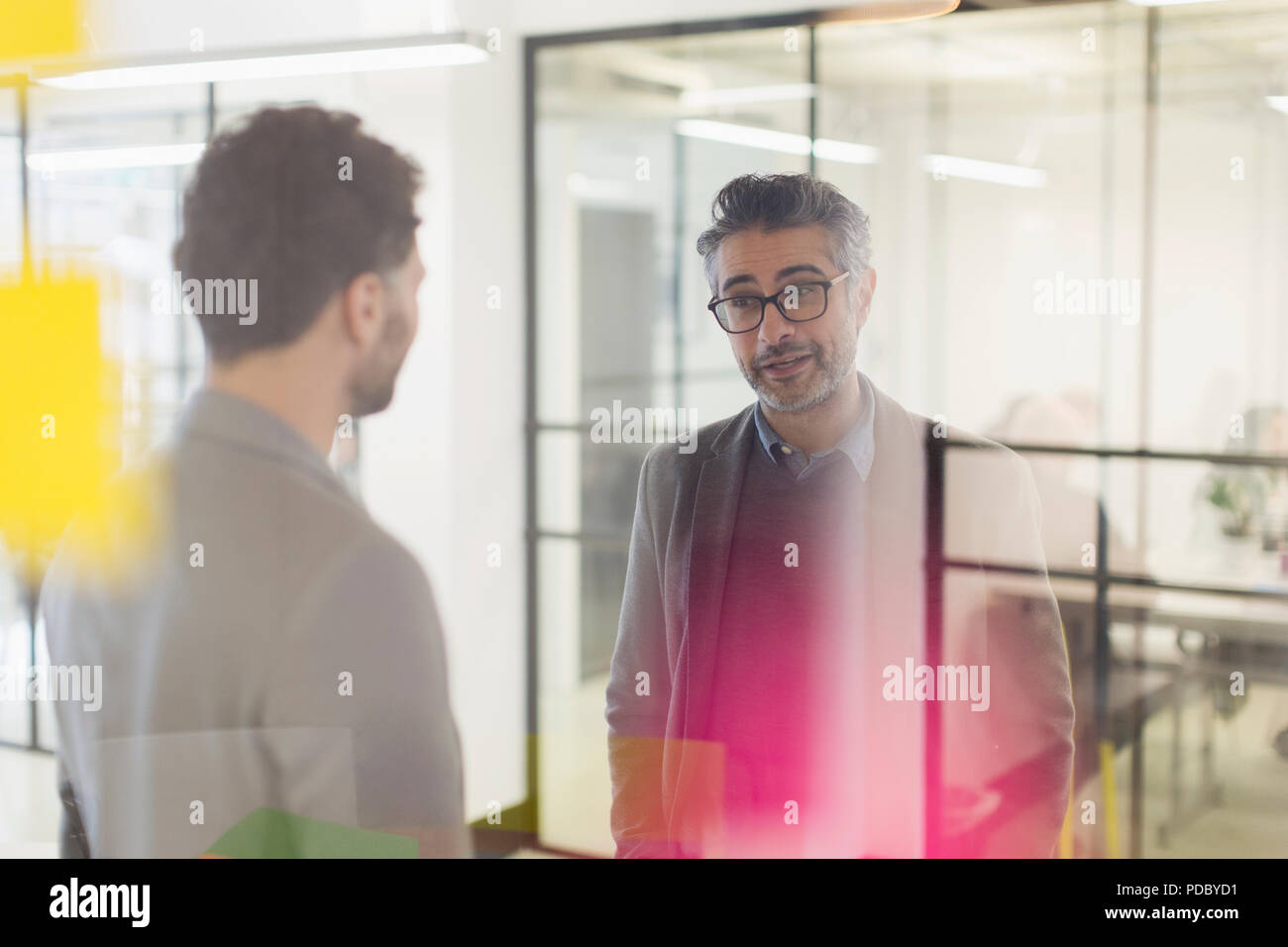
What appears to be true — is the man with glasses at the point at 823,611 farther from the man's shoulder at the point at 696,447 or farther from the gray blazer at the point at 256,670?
the gray blazer at the point at 256,670

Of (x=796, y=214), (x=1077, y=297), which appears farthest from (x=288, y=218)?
(x=1077, y=297)

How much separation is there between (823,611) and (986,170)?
102cm

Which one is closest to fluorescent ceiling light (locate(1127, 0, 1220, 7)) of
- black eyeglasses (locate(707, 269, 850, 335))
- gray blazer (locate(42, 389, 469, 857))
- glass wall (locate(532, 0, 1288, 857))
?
glass wall (locate(532, 0, 1288, 857))

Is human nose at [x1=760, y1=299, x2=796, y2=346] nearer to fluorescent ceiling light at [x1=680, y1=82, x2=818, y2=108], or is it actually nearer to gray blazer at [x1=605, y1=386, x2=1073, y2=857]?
gray blazer at [x1=605, y1=386, x2=1073, y2=857]

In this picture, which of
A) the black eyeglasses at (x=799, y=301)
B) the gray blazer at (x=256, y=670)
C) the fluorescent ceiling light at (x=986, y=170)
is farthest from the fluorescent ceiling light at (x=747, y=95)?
the gray blazer at (x=256, y=670)

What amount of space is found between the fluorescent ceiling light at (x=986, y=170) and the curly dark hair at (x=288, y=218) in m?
1.07

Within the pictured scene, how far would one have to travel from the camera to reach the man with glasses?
78.0 inches

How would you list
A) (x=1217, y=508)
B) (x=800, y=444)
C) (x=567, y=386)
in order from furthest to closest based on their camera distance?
1. (x=567, y=386)
2. (x=1217, y=508)
3. (x=800, y=444)

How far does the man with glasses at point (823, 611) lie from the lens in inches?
78.0
